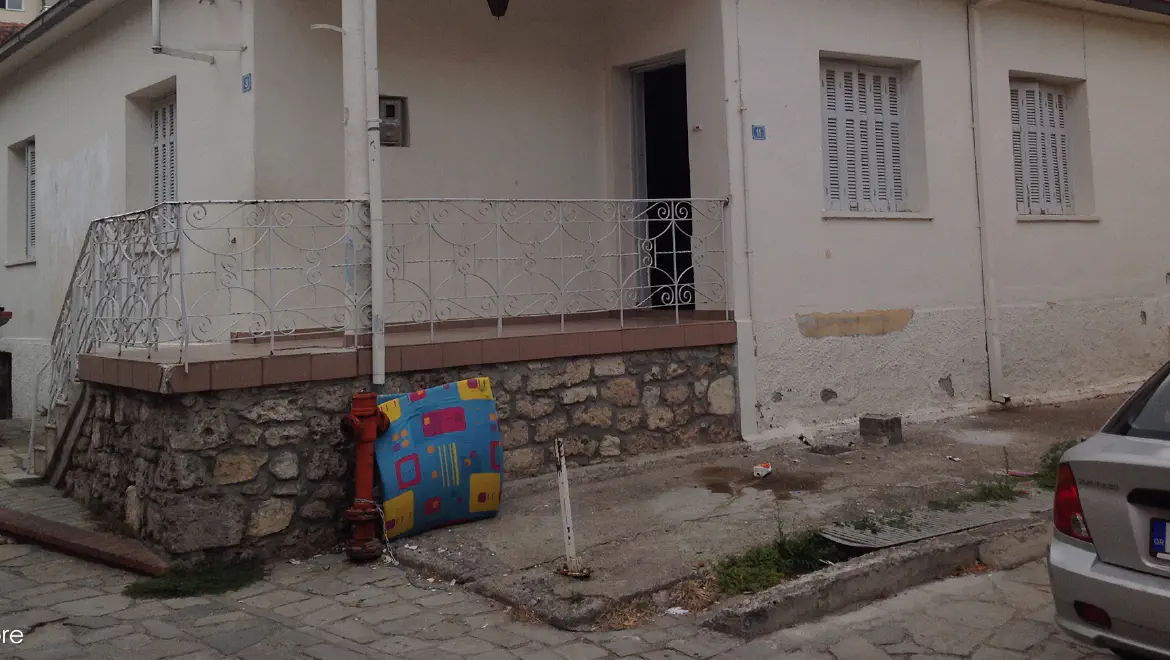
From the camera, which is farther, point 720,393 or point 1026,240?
point 1026,240

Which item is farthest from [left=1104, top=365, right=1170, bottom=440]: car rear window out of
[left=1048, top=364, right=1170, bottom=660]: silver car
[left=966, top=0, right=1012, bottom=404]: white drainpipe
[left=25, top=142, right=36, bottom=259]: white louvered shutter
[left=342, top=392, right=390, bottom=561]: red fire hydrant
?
[left=25, top=142, right=36, bottom=259]: white louvered shutter

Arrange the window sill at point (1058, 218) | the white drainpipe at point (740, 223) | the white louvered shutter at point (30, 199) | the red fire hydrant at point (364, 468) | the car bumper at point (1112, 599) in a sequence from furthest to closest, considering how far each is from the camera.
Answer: the white louvered shutter at point (30, 199)
the window sill at point (1058, 218)
the white drainpipe at point (740, 223)
the red fire hydrant at point (364, 468)
the car bumper at point (1112, 599)

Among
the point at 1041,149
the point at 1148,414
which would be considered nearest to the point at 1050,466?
the point at 1148,414

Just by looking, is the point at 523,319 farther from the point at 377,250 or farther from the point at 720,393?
the point at 377,250

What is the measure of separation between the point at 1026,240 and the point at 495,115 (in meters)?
5.50

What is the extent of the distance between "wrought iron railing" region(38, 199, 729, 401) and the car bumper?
3.98 meters

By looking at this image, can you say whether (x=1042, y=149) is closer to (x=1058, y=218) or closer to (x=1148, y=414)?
(x=1058, y=218)

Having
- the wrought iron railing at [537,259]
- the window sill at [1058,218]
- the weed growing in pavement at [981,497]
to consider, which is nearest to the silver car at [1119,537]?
the weed growing in pavement at [981,497]

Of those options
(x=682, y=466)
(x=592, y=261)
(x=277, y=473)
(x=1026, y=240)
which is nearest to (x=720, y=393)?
(x=682, y=466)

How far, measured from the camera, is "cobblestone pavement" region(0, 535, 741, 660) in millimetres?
4246

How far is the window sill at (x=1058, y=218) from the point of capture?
9828 millimetres

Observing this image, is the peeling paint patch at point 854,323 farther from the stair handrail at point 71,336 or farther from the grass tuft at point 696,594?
the stair handrail at point 71,336

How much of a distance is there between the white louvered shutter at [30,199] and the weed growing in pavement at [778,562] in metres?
9.94

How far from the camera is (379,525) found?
18.9ft
